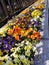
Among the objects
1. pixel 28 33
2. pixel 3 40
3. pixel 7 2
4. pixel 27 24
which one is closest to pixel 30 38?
pixel 28 33

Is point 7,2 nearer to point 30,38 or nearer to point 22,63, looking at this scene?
point 30,38

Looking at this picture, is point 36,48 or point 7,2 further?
point 7,2

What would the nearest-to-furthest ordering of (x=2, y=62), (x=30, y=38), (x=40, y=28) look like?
(x=2, y=62), (x=30, y=38), (x=40, y=28)

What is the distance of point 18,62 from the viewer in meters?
3.10

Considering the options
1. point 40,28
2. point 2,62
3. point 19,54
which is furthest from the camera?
point 40,28

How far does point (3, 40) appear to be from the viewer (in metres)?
A: 4.03

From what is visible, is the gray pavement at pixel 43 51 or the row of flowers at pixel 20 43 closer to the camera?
the row of flowers at pixel 20 43

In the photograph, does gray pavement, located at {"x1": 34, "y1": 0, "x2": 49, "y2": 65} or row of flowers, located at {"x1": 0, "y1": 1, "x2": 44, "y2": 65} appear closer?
row of flowers, located at {"x1": 0, "y1": 1, "x2": 44, "y2": 65}

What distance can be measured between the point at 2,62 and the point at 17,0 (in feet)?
16.8

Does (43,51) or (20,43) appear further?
(20,43)

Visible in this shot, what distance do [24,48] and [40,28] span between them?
1.25 meters

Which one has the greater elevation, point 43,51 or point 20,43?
point 20,43

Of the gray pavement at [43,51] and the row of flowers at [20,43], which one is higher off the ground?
the row of flowers at [20,43]

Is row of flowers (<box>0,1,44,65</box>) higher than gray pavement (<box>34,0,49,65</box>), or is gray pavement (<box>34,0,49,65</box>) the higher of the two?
row of flowers (<box>0,1,44,65</box>)
